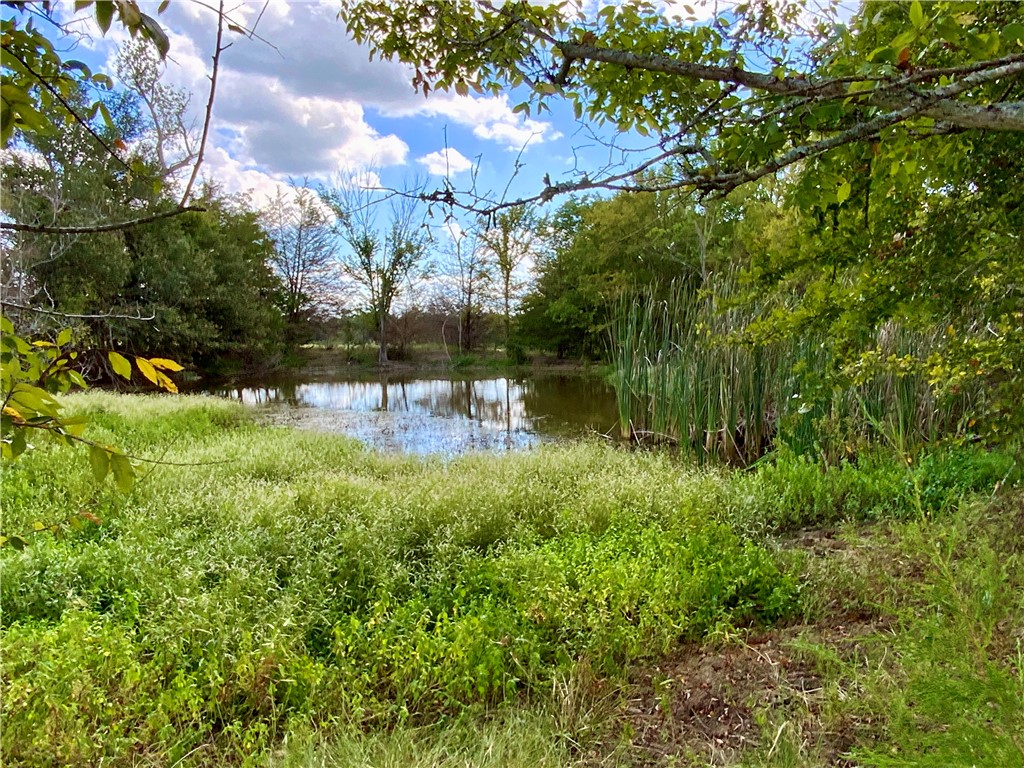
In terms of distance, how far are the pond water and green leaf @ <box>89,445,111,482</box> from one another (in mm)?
5607

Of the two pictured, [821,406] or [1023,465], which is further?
[821,406]

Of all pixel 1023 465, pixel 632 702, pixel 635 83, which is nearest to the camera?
pixel 635 83

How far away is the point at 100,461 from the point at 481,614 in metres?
1.78

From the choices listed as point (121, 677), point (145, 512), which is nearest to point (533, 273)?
point (145, 512)

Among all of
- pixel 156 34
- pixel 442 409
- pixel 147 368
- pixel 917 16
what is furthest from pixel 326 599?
pixel 442 409

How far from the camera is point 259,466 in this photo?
476cm

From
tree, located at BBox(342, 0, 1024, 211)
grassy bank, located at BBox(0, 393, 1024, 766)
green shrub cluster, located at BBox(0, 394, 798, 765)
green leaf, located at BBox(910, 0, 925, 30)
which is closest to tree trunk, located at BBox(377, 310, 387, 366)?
green shrub cluster, located at BBox(0, 394, 798, 765)

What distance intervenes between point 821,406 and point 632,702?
3.57 m

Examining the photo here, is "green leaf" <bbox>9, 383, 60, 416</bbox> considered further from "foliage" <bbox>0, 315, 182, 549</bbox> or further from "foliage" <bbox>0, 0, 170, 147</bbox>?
"foliage" <bbox>0, 0, 170, 147</bbox>

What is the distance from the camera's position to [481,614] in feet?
7.38

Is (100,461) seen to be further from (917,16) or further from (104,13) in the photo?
(917,16)

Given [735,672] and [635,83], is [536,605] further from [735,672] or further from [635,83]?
[635,83]

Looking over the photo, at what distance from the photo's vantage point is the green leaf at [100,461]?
719 mm

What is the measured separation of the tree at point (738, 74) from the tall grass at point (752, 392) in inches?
39.9
